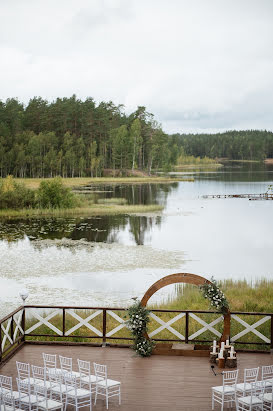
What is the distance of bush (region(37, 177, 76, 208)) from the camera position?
4716cm

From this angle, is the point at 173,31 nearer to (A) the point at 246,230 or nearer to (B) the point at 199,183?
(B) the point at 199,183

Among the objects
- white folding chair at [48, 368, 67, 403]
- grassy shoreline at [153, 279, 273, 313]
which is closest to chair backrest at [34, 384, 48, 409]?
white folding chair at [48, 368, 67, 403]

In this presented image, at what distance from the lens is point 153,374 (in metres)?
11.0

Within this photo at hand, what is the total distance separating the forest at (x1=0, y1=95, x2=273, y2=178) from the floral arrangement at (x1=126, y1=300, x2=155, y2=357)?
55971 millimetres

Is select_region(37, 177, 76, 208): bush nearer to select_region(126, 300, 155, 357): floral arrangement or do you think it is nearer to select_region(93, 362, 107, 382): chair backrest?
select_region(126, 300, 155, 357): floral arrangement

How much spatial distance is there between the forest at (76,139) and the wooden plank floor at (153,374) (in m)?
56.0

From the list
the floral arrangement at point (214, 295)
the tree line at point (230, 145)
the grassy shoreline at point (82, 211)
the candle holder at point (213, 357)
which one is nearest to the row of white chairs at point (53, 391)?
the candle holder at point (213, 357)

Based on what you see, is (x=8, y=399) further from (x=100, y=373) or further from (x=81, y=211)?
(x=81, y=211)

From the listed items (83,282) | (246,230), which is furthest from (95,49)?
(83,282)

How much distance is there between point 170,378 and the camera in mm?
10820

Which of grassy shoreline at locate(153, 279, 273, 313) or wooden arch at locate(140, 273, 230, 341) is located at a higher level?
wooden arch at locate(140, 273, 230, 341)

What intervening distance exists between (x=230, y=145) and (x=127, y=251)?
101 metres

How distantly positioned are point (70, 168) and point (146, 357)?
207 ft

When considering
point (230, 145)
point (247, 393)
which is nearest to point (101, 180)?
point (230, 145)
